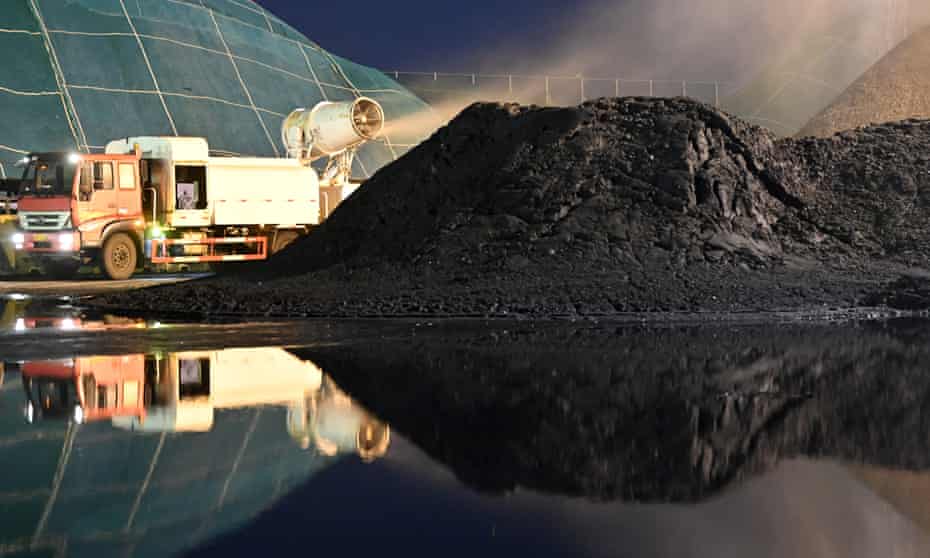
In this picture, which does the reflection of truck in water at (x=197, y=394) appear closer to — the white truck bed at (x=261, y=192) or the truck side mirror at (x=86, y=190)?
the truck side mirror at (x=86, y=190)

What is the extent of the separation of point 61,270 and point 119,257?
6.04 feet

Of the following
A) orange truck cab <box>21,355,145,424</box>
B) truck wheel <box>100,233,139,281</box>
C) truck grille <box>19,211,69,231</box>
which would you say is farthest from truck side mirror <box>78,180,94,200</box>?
orange truck cab <box>21,355,145,424</box>

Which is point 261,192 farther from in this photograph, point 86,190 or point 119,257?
point 86,190

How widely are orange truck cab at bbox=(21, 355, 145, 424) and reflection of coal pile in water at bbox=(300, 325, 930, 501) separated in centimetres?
182

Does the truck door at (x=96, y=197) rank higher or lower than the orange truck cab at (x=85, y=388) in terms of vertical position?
higher

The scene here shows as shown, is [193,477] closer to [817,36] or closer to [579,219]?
[579,219]

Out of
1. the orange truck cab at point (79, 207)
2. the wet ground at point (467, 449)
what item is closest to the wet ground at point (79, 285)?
the orange truck cab at point (79, 207)

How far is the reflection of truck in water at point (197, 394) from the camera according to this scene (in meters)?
9.05

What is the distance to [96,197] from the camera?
28578mm

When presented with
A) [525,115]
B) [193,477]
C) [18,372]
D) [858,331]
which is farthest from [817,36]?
[193,477]

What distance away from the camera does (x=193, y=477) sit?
296 inches

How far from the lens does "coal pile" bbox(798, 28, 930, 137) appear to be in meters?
44.9

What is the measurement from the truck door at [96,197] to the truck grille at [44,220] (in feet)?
1.19

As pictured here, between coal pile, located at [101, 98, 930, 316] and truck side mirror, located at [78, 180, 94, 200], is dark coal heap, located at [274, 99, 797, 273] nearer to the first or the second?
coal pile, located at [101, 98, 930, 316]
